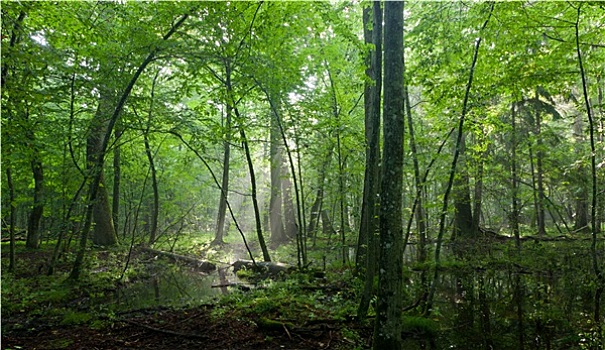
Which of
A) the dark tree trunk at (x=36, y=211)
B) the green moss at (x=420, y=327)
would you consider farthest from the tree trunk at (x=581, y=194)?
the dark tree trunk at (x=36, y=211)

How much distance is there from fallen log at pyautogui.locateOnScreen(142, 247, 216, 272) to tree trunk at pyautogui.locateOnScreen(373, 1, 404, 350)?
1074 centimetres

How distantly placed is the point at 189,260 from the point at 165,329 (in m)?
8.39

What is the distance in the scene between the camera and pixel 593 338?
5.84 metres

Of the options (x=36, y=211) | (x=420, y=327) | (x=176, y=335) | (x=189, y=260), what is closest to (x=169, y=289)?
(x=189, y=260)

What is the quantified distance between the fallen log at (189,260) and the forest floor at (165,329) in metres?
5.91

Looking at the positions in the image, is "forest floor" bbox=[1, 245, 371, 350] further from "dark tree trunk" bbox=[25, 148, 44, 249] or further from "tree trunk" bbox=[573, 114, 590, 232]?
"tree trunk" bbox=[573, 114, 590, 232]

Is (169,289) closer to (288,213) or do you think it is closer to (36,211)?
(36,211)

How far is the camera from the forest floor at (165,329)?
5973mm

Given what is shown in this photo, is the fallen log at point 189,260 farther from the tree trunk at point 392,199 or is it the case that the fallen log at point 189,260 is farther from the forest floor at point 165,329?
the tree trunk at point 392,199

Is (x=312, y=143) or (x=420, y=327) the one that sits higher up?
(x=312, y=143)

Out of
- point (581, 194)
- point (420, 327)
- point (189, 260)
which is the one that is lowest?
point (420, 327)

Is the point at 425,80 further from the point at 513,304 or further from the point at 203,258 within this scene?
the point at 203,258

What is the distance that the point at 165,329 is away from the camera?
671 centimetres

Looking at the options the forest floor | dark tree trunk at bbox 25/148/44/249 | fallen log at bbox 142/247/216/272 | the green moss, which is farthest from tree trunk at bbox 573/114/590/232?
dark tree trunk at bbox 25/148/44/249
